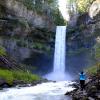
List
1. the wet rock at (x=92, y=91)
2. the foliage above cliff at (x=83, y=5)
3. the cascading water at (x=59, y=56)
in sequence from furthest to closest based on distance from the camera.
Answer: the foliage above cliff at (x=83, y=5)
the cascading water at (x=59, y=56)
the wet rock at (x=92, y=91)

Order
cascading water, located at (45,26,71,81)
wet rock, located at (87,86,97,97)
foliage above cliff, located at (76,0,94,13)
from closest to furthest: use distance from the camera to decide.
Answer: wet rock, located at (87,86,97,97), cascading water, located at (45,26,71,81), foliage above cliff, located at (76,0,94,13)

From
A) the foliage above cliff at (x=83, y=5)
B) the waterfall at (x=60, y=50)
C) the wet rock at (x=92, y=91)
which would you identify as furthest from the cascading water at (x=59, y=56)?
the wet rock at (x=92, y=91)

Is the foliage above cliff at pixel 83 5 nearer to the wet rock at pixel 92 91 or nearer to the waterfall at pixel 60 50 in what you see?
the waterfall at pixel 60 50

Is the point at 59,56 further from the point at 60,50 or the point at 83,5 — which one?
the point at 83,5

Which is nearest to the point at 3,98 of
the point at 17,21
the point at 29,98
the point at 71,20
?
the point at 29,98

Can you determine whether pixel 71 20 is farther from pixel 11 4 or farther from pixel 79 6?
pixel 11 4

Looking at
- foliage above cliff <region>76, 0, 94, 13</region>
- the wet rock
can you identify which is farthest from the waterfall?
the wet rock

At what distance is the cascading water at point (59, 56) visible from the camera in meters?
77.8

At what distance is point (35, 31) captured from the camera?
260ft

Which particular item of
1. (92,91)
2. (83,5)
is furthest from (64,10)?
(92,91)

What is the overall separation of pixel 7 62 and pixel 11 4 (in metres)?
26.7

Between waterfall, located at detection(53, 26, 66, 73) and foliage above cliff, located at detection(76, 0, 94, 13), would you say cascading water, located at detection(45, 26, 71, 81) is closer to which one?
waterfall, located at detection(53, 26, 66, 73)

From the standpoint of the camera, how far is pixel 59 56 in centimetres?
8144

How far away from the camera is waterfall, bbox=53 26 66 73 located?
264 feet
